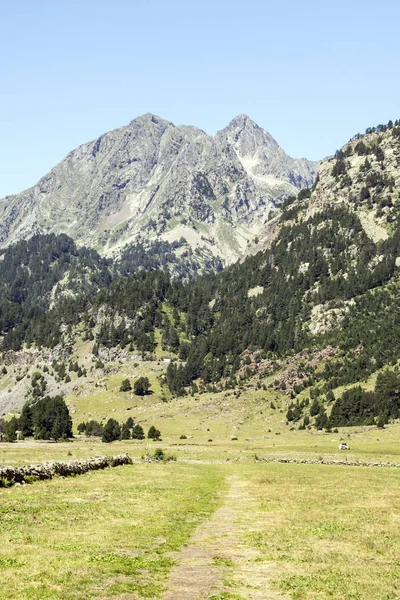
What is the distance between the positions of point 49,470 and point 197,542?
84.9 feet

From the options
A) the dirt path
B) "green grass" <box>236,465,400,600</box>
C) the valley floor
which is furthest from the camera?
"green grass" <box>236,465,400,600</box>

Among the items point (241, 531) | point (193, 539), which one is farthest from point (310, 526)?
point (193, 539)

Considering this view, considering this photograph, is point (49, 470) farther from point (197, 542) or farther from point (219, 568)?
point (219, 568)

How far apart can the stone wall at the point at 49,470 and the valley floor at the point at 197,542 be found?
1378 millimetres

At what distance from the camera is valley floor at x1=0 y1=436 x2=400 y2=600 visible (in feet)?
53.8

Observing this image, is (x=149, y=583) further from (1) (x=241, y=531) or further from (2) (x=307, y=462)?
(2) (x=307, y=462)

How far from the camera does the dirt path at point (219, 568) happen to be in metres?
16.2

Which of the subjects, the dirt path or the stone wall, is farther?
the stone wall

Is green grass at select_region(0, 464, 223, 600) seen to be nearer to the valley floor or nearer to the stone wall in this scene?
the valley floor

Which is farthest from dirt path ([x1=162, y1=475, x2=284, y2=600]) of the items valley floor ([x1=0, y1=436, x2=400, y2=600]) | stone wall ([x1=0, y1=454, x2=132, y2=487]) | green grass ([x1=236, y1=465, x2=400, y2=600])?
stone wall ([x1=0, y1=454, x2=132, y2=487])

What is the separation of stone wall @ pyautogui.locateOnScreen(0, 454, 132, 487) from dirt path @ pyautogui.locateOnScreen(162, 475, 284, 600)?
57.3ft

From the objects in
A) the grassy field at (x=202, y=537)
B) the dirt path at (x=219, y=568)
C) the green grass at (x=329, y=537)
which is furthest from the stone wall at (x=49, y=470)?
the dirt path at (x=219, y=568)

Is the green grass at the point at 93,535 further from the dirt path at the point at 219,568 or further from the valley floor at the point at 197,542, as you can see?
the dirt path at the point at 219,568

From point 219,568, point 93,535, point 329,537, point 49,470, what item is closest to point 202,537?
point 93,535
